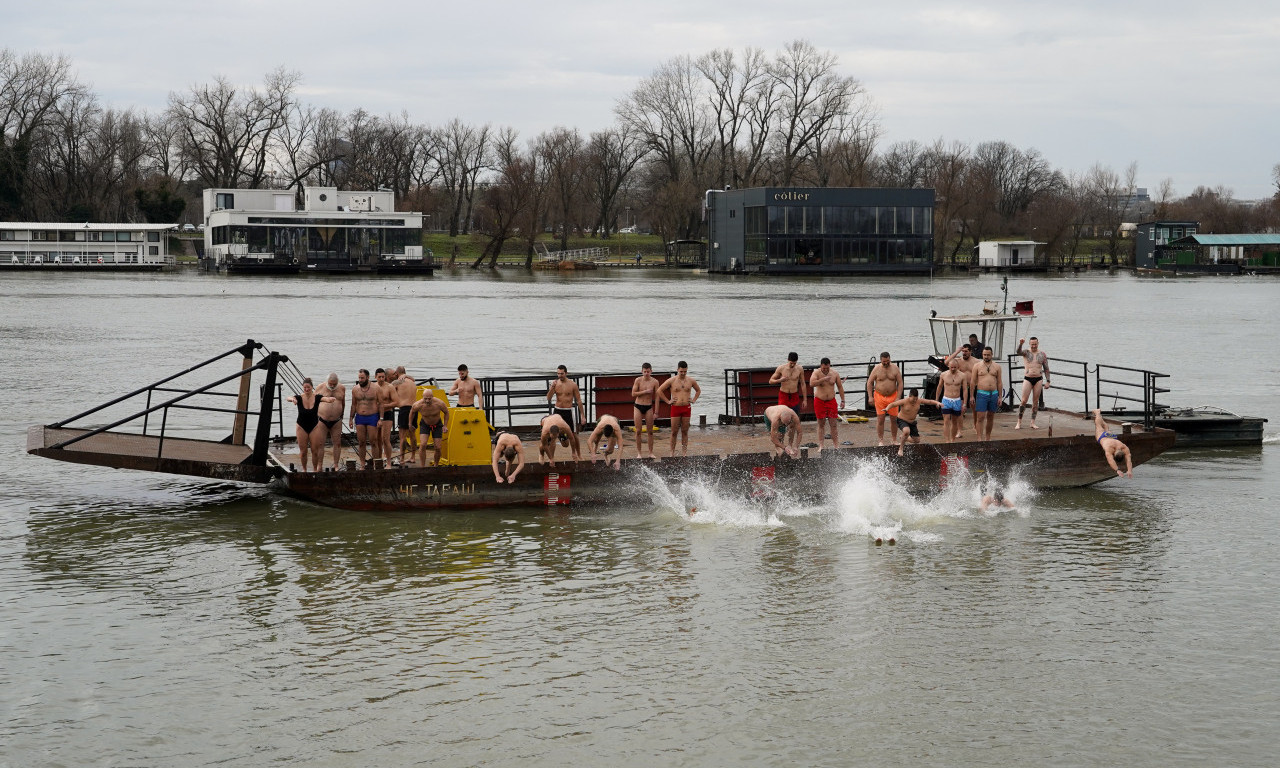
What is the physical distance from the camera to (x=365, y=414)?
20.8 meters

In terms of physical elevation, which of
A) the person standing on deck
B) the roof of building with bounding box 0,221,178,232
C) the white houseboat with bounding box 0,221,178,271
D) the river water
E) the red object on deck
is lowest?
the river water

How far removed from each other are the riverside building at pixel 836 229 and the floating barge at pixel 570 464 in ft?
310

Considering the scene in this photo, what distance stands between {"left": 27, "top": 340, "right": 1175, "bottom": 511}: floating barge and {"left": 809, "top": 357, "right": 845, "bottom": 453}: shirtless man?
382mm

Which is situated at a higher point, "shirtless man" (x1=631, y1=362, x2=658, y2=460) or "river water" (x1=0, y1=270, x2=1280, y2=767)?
"shirtless man" (x1=631, y1=362, x2=658, y2=460)

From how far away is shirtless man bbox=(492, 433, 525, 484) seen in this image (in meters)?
20.4

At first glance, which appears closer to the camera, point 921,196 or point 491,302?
point 491,302

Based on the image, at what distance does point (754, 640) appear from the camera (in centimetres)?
1520

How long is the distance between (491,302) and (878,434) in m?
63.3

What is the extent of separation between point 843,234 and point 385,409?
102 m

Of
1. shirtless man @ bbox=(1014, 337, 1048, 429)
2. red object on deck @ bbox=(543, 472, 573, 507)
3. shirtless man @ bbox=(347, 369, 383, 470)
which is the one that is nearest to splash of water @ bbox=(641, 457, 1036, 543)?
red object on deck @ bbox=(543, 472, 573, 507)

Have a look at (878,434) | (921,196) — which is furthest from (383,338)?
(921,196)

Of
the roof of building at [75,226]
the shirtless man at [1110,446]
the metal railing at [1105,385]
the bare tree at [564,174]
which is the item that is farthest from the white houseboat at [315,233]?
the shirtless man at [1110,446]

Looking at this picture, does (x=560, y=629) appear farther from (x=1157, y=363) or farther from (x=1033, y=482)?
(x=1157, y=363)

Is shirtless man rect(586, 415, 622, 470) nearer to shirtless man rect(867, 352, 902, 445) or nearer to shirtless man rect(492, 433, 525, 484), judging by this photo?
shirtless man rect(492, 433, 525, 484)
